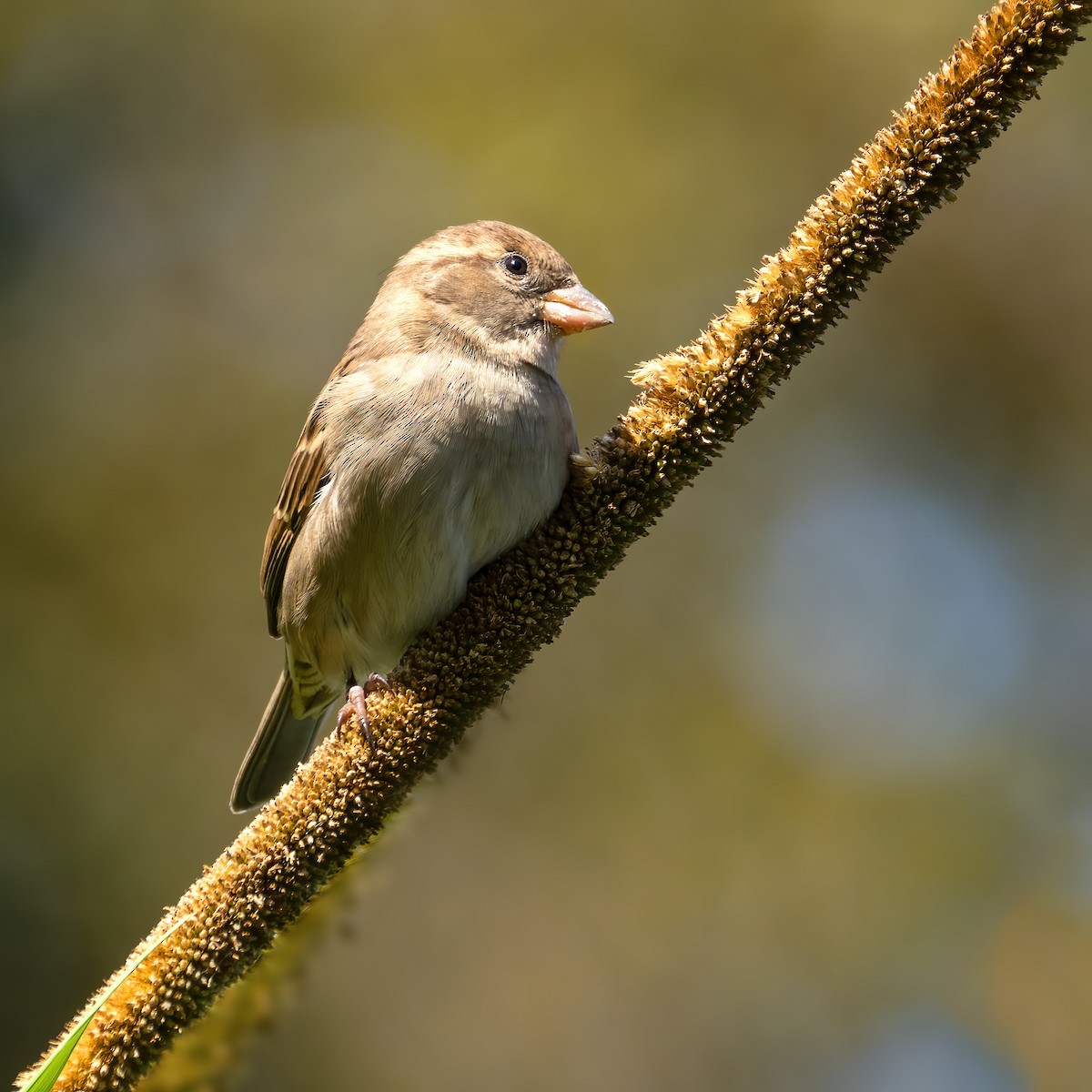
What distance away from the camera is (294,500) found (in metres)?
3.74

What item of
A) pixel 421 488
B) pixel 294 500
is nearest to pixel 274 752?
pixel 294 500

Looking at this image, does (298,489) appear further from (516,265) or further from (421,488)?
(516,265)

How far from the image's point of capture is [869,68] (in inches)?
277

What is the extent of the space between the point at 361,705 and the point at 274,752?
1.68 meters

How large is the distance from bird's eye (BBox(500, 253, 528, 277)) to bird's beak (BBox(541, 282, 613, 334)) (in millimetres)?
105

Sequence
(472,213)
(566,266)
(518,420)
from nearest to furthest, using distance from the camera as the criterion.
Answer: (518,420) → (566,266) → (472,213)

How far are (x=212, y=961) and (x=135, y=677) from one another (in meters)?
4.94

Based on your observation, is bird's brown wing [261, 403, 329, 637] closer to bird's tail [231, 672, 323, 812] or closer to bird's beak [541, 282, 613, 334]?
bird's tail [231, 672, 323, 812]

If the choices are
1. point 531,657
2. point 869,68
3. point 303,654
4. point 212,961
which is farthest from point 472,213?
point 212,961

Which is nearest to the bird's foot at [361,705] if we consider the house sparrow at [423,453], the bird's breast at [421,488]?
the house sparrow at [423,453]

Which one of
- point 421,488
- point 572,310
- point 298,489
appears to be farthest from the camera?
point 298,489

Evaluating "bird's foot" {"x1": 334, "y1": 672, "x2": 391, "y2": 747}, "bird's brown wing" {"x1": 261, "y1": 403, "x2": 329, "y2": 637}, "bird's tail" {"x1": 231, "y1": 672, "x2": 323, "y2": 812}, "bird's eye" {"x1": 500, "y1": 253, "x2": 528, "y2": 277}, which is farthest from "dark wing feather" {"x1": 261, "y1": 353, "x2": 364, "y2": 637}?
"bird's foot" {"x1": 334, "y1": 672, "x2": 391, "y2": 747}

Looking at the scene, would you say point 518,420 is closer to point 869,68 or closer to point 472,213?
point 472,213

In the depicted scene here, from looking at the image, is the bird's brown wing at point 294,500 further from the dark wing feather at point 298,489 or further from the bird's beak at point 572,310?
the bird's beak at point 572,310
